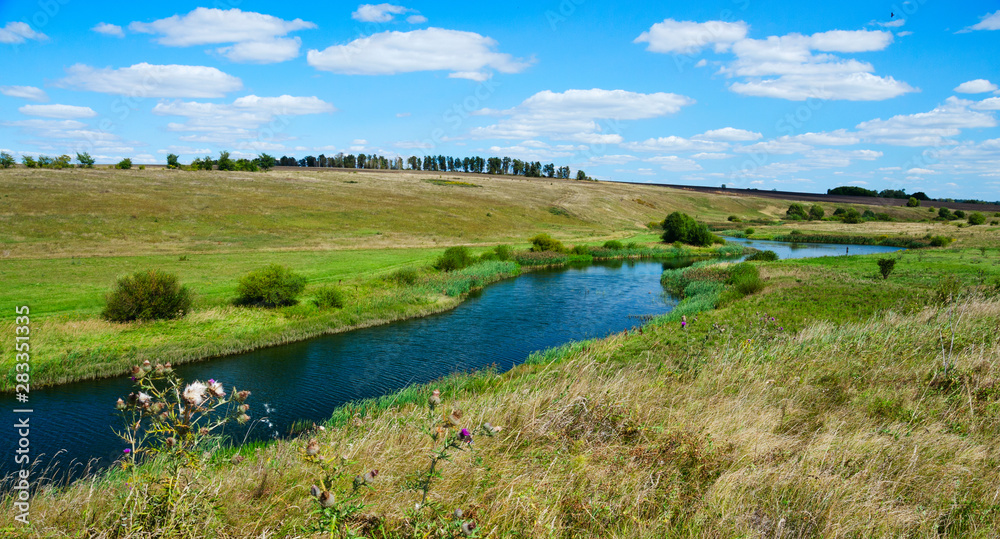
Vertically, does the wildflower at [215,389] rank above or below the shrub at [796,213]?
below

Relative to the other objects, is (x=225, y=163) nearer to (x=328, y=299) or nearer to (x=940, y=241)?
(x=328, y=299)

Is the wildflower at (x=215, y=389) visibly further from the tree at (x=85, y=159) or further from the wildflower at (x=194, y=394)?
the tree at (x=85, y=159)

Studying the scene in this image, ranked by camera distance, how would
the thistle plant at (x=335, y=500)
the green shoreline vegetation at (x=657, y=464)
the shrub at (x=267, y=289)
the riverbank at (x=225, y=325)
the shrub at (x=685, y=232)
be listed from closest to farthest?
the thistle plant at (x=335, y=500) → the green shoreline vegetation at (x=657, y=464) → the riverbank at (x=225, y=325) → the shrub at (x=267, y=289) → the shrub at (x=685, y=232)

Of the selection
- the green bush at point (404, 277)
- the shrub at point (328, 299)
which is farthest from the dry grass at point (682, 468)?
the green bush at point (404, 277)

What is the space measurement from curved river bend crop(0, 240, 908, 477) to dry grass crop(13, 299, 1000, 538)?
314 inches

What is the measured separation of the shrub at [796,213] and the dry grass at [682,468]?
415 ft

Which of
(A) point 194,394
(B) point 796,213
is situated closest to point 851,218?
(B) point 796,213

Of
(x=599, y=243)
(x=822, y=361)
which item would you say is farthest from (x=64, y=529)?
(x=599, y=243)

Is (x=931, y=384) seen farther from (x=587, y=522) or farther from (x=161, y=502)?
(x=161, y=502)

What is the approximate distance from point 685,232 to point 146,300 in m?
57.9

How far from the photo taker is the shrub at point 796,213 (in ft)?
383

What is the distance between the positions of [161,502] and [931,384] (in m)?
8.65

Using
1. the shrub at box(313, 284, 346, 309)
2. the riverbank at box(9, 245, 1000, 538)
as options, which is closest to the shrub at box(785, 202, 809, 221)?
the shrub at box(313, 284, 346, 309)

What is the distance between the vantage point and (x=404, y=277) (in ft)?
104
